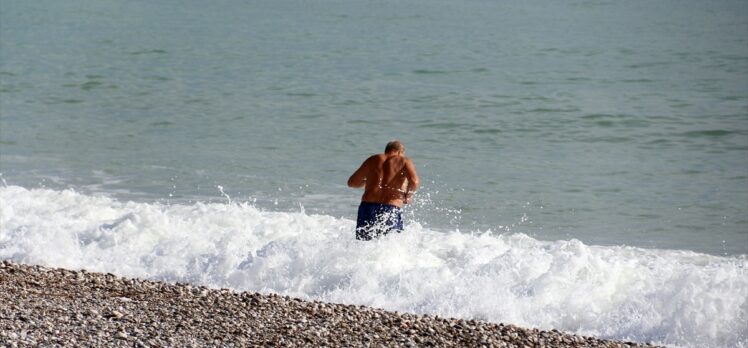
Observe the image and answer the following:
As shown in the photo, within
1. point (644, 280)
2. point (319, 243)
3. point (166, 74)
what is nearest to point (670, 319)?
point (644, 280)

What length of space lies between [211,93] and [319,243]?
1664 centimetres

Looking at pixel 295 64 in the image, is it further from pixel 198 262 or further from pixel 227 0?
pixel 227 0

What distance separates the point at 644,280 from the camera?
9078 millimetres

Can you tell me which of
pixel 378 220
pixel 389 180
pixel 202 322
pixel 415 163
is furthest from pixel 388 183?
pixel 415 163

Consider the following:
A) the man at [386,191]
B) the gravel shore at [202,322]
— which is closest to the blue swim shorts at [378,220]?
the man at [386,191]

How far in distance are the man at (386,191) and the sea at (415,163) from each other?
0.21 metres

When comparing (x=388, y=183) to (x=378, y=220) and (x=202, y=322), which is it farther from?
(x=202, y=322)

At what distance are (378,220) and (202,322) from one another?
271cm

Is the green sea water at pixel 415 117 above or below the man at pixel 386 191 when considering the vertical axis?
below

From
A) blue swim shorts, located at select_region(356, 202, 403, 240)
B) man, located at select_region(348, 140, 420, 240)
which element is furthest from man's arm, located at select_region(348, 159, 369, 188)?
blue swim shorts, located at select_region(356, 202, 403, 240)

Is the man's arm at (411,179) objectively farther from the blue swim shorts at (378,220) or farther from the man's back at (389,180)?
the blue swim shorts at (378,220)

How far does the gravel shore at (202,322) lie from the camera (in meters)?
6.25

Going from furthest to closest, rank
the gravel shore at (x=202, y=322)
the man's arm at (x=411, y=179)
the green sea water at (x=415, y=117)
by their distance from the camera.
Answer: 1. the green sea water at (x=415, y=117)
2. the man's arm at (x=411, y=179)
3. the gravel shore at (x=202, y=322)

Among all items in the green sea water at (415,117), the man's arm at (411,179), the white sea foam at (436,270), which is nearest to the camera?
the white sea foam at (436,270)
